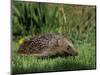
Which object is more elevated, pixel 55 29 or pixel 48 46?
pixel 55 29

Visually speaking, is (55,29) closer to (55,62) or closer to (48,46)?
(48,46)

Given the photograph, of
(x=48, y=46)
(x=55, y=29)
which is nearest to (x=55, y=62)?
(x=48, y=46)

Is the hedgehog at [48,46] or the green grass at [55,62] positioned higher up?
the hedgehog at [48,46]

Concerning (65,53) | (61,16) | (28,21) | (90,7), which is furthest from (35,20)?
(90,7)

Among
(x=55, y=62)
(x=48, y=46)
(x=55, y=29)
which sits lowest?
(x=55, y=62)

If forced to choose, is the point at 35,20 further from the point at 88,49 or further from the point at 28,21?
the point at 88,49
